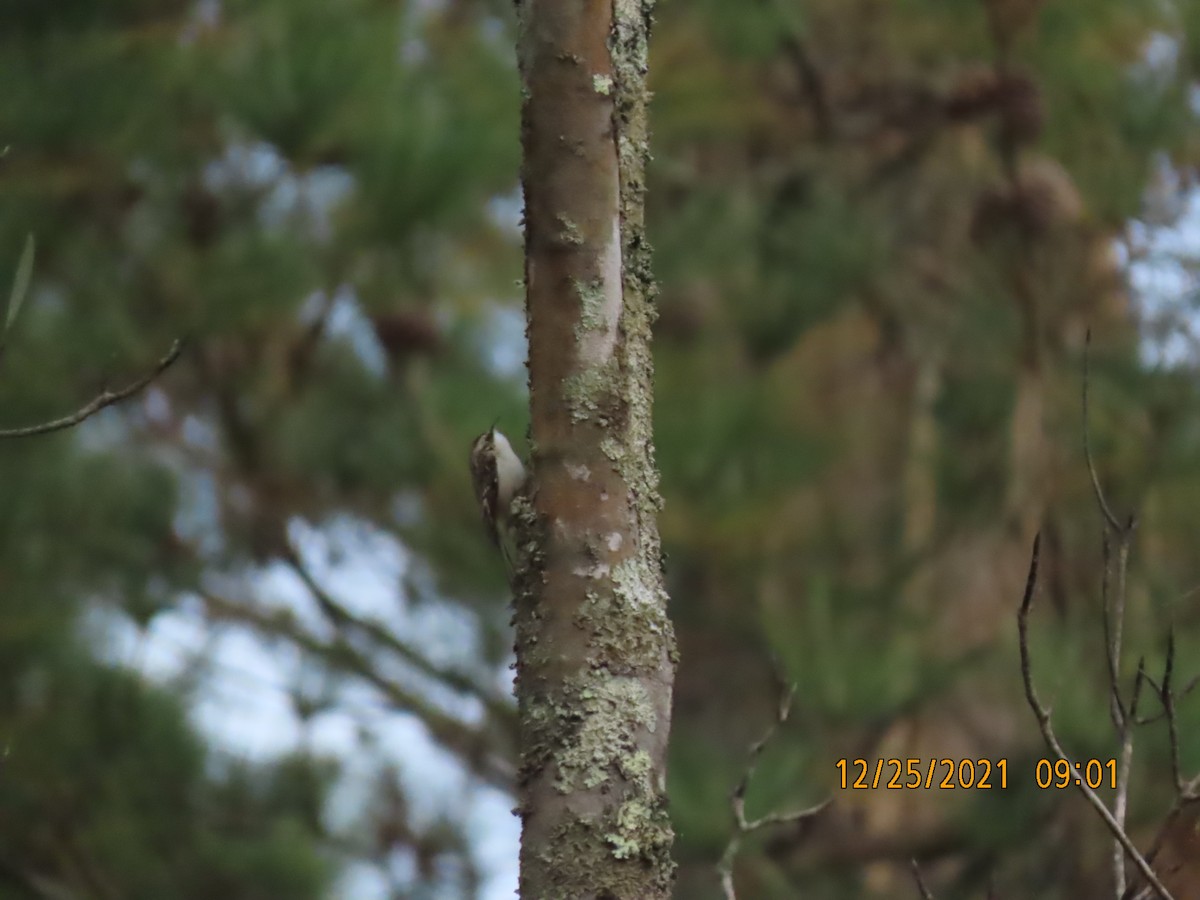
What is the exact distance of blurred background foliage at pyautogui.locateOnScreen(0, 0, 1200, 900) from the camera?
2.52 m

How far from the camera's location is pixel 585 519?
1101mm

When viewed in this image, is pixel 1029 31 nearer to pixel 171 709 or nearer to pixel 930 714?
pixel 930 714

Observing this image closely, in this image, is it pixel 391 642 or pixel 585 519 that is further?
pixel 391 642

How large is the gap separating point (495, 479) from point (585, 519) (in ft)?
2.53

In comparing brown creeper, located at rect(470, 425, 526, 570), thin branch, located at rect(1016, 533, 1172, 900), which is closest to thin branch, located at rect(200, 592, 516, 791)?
brown creeper, located at rect(470, 425, 526, 570)

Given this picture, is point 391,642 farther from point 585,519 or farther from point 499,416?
point 585,519

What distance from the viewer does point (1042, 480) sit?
2895 millimetres

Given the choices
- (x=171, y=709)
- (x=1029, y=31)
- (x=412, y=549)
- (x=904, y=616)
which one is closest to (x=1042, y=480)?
(x=904, y=616)
